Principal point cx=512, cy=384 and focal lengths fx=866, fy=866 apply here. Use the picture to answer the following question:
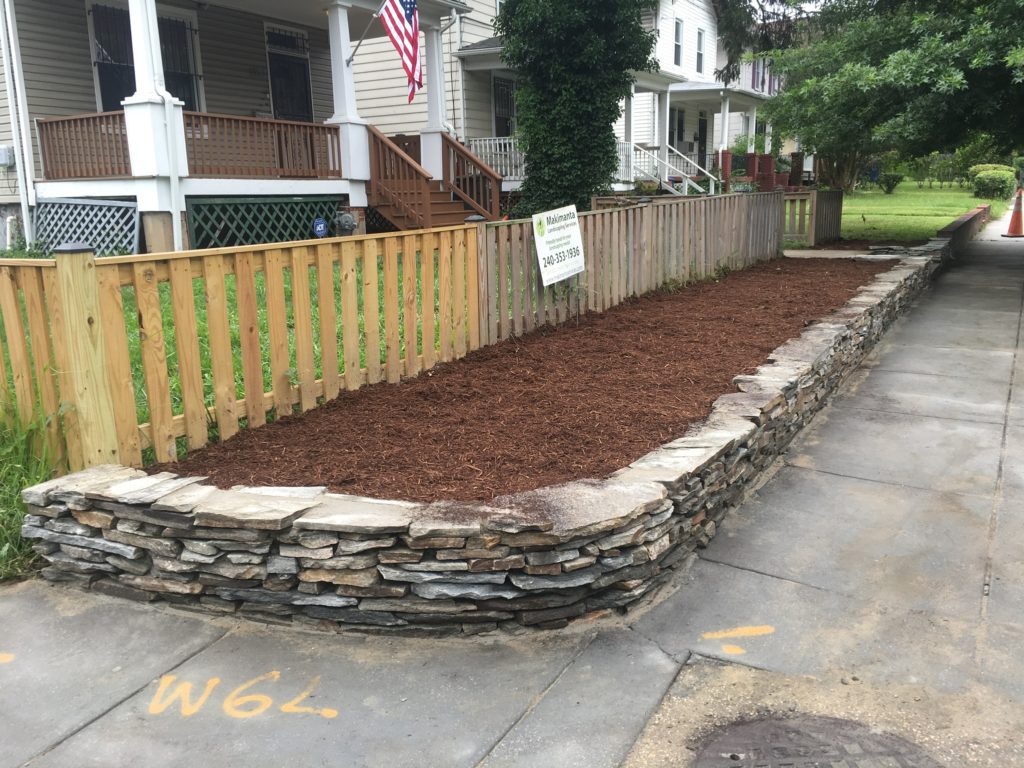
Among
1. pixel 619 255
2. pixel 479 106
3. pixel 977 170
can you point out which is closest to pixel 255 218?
pixel 619 255

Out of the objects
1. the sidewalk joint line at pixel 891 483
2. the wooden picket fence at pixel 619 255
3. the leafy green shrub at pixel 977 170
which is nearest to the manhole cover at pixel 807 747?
the sidewalk joint line at pixel 891 483

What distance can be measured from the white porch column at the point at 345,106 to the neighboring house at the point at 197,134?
2cm

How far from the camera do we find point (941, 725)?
2682 millimetres

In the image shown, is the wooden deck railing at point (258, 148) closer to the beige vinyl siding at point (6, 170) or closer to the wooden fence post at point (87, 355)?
the beige vinyl siding at point (6, 170)

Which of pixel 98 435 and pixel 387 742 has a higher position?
pixel 98 435

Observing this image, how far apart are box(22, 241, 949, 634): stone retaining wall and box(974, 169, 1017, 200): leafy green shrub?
39294 millimetres

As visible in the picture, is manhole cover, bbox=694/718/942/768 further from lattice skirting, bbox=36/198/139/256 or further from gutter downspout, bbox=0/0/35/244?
gutter downspout, bbox=0/0/35/244

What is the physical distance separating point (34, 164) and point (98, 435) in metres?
10.5

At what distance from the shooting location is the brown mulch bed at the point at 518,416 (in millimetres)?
4004

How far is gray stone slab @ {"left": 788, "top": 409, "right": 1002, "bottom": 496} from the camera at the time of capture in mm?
4871

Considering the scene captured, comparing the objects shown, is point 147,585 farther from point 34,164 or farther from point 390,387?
point 34,164

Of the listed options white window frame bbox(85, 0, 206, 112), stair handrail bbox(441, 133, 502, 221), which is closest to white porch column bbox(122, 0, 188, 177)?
white window frame bbox(85, 0, 206, 112)

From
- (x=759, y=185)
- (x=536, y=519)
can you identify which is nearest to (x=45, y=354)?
(x=536, y=519)

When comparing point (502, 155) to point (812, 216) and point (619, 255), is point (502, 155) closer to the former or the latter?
point (812, 216)
